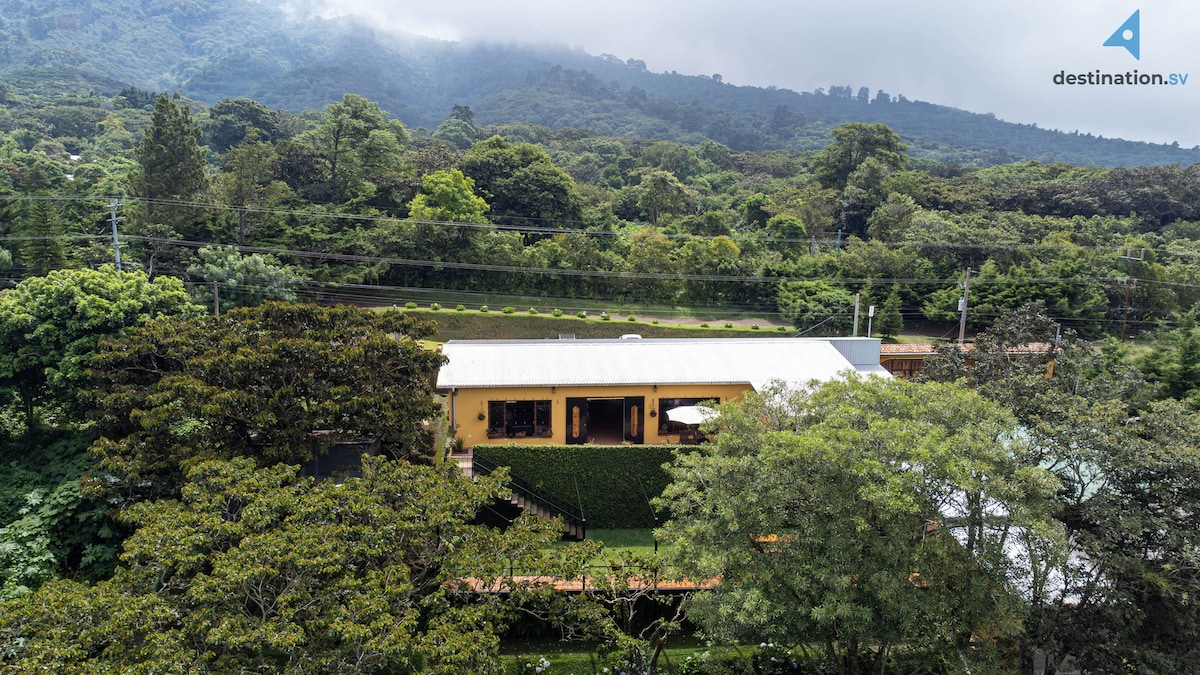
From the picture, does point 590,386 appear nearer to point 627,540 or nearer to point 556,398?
point 556,398

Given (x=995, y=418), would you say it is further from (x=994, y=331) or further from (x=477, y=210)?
(x=477, y=210)

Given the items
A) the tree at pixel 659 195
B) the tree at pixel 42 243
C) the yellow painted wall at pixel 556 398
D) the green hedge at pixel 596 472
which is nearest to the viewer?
the green hedge at pixel 596 472

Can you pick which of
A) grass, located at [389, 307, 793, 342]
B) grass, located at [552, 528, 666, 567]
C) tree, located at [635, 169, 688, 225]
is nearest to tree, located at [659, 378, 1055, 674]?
grass, located at [552, 528, 666, 567]

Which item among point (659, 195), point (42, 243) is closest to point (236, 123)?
point (42, 243)

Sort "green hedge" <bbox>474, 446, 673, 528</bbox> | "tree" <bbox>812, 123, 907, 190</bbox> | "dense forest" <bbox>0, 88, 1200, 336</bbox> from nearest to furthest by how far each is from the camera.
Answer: "green hedge" <bbox>474, 446, 673, 528</bbox>
"dense forest" <bbox>0, 88, 1200, 336</bbox>
"tree" <bbox>812, 123, 907, 190</bbox>

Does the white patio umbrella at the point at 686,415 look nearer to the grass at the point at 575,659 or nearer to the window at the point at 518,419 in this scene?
the window at the point at 518,419

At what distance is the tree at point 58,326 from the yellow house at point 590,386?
836 centimetres

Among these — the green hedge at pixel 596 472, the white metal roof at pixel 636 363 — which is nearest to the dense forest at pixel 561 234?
the white metal roof at pixel 636 363

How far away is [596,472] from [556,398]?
12.1 ft

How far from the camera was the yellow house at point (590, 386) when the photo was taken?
20469 mm

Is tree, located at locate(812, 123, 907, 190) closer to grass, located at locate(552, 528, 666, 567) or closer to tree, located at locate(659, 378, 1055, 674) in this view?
grass, located at locate(552, 528, 666, 567)

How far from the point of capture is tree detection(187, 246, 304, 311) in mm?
29781

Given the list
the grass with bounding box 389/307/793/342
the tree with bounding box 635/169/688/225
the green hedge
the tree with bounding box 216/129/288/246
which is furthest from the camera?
the tree with bounding box 635/169/688/225

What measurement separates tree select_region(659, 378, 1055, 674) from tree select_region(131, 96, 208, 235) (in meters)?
36.2
